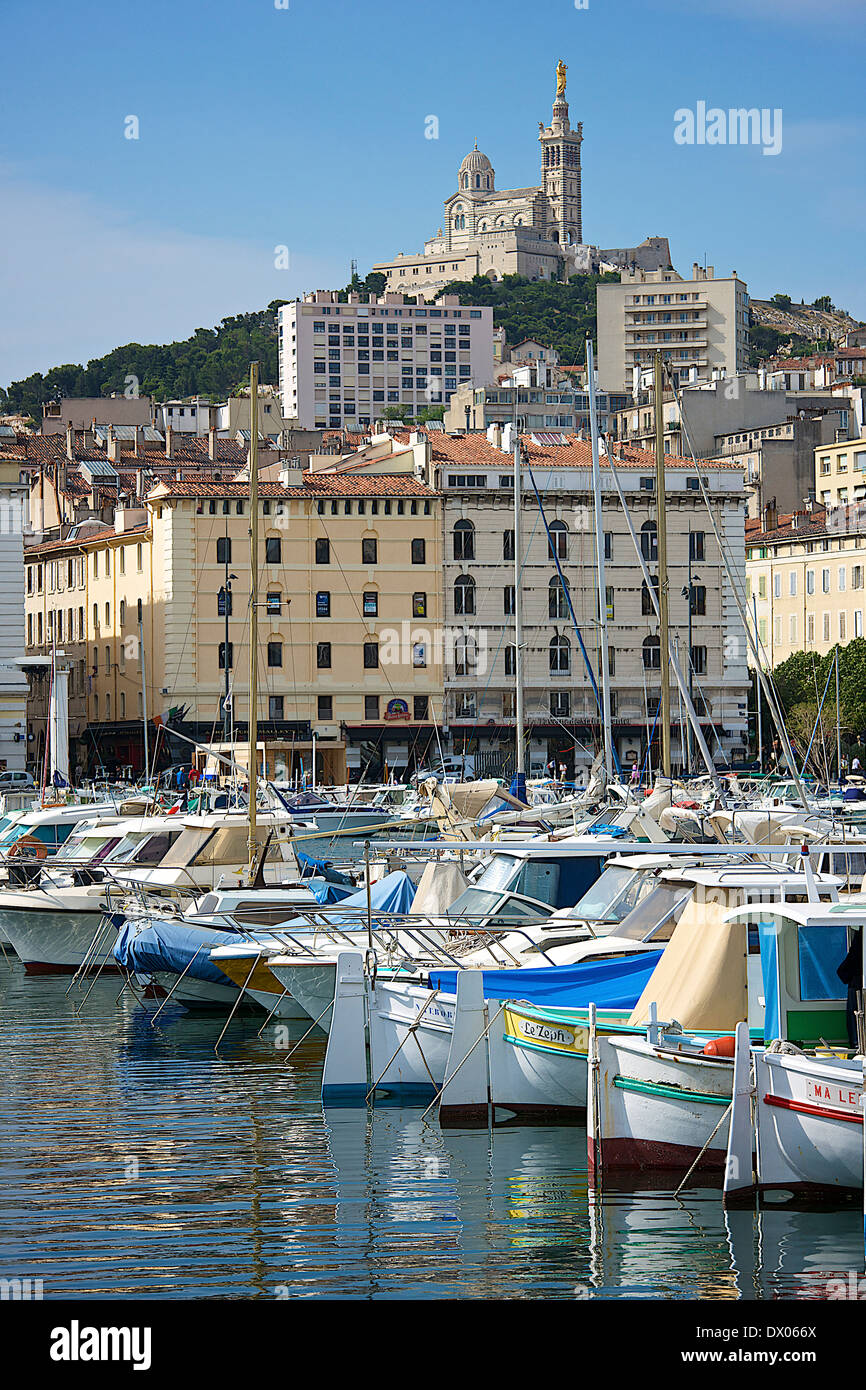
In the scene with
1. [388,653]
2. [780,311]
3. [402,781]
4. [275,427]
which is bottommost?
[402,781]

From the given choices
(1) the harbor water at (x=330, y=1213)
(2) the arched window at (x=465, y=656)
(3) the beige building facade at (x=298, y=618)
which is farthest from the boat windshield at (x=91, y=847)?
(2) the arched window at (x=465, y=656)

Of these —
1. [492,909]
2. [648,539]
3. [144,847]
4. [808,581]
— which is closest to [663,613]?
[144,847]

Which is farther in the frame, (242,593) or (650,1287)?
(242,593)

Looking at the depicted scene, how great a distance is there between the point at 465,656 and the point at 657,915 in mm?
60861

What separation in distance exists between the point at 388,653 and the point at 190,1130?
61384mm

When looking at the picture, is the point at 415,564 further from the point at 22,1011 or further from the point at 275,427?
the point at 22,1011

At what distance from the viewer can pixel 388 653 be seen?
77438mm

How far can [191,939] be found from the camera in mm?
22781

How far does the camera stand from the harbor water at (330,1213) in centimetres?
1124

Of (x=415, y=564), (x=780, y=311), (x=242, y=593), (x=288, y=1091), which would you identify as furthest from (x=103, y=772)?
(x=780, y=311)

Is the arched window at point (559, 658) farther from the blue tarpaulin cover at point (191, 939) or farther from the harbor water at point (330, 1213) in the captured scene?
the harbor water at point (330, 1213)

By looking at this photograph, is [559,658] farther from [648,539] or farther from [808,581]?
[808,581]

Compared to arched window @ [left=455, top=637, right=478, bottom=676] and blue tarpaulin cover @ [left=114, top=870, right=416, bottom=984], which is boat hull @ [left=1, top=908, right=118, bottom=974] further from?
arched window @ [left=455, top=637, right=478, bottom=676]
